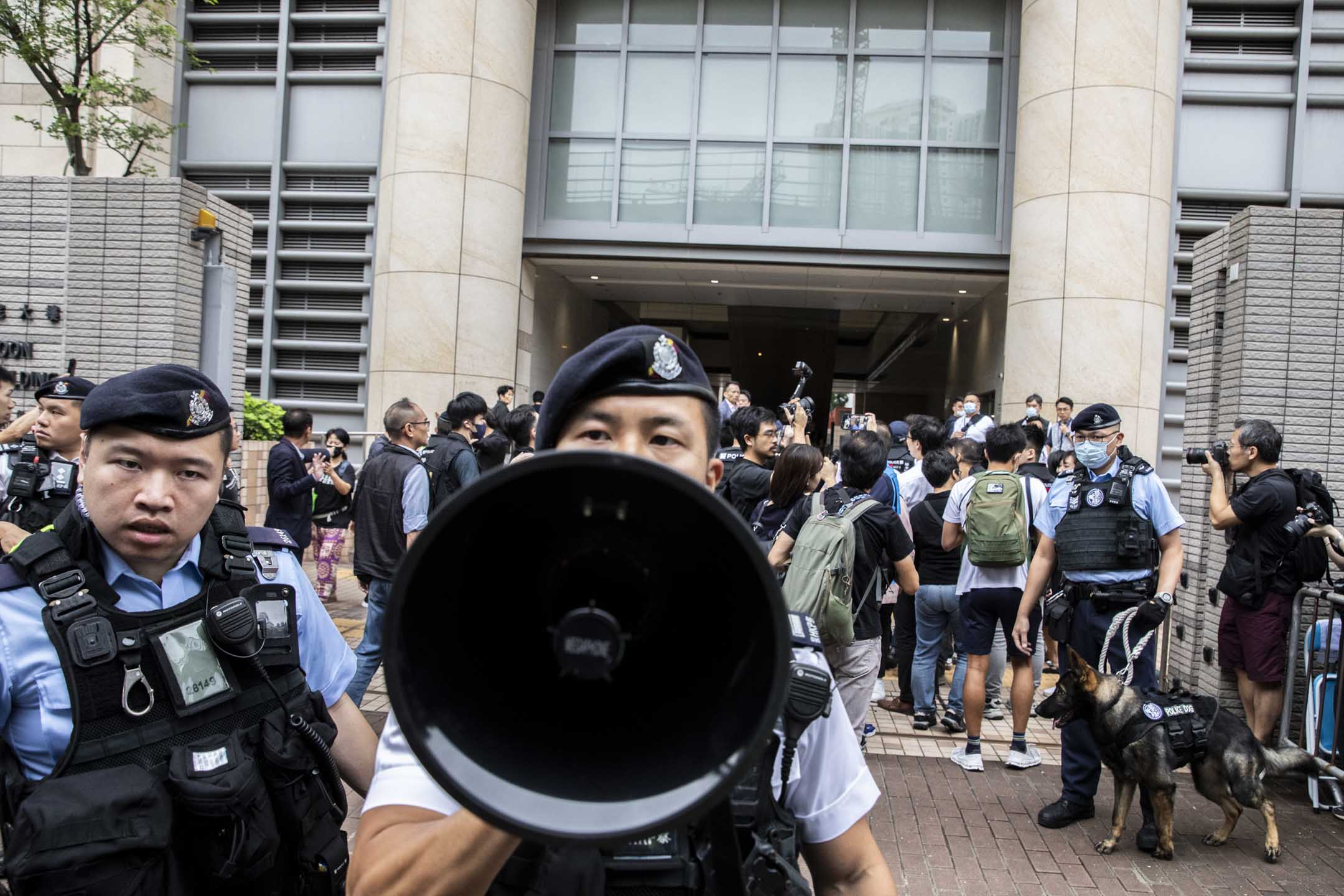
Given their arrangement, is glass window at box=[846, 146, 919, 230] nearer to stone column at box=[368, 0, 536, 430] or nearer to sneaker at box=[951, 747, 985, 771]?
stone column at box=[368, 0, 536, 430]

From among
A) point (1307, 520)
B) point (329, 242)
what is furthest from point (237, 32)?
point (1307, 520)

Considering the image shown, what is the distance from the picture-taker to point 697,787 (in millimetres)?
895

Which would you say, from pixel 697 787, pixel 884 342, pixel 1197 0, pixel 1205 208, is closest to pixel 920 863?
pixel 697 787

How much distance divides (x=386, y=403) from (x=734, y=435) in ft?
26.8

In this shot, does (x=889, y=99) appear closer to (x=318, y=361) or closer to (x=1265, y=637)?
(x=318, y=361)

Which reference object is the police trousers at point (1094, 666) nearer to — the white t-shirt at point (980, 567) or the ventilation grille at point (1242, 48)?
the white t-shirt at point (980, 567)

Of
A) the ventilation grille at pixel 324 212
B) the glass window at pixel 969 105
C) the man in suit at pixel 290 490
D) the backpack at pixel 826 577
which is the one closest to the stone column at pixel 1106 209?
the glass window at pixel 969 105

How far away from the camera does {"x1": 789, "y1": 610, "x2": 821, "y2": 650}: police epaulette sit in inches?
59.2

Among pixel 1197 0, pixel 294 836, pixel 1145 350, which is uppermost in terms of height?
pixel 1197 0

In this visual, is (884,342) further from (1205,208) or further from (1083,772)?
(1083,772)

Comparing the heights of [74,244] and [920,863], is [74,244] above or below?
above

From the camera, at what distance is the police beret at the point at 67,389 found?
4383mm

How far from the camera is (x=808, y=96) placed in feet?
48.2

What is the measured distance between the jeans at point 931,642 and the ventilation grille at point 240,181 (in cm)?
1301
